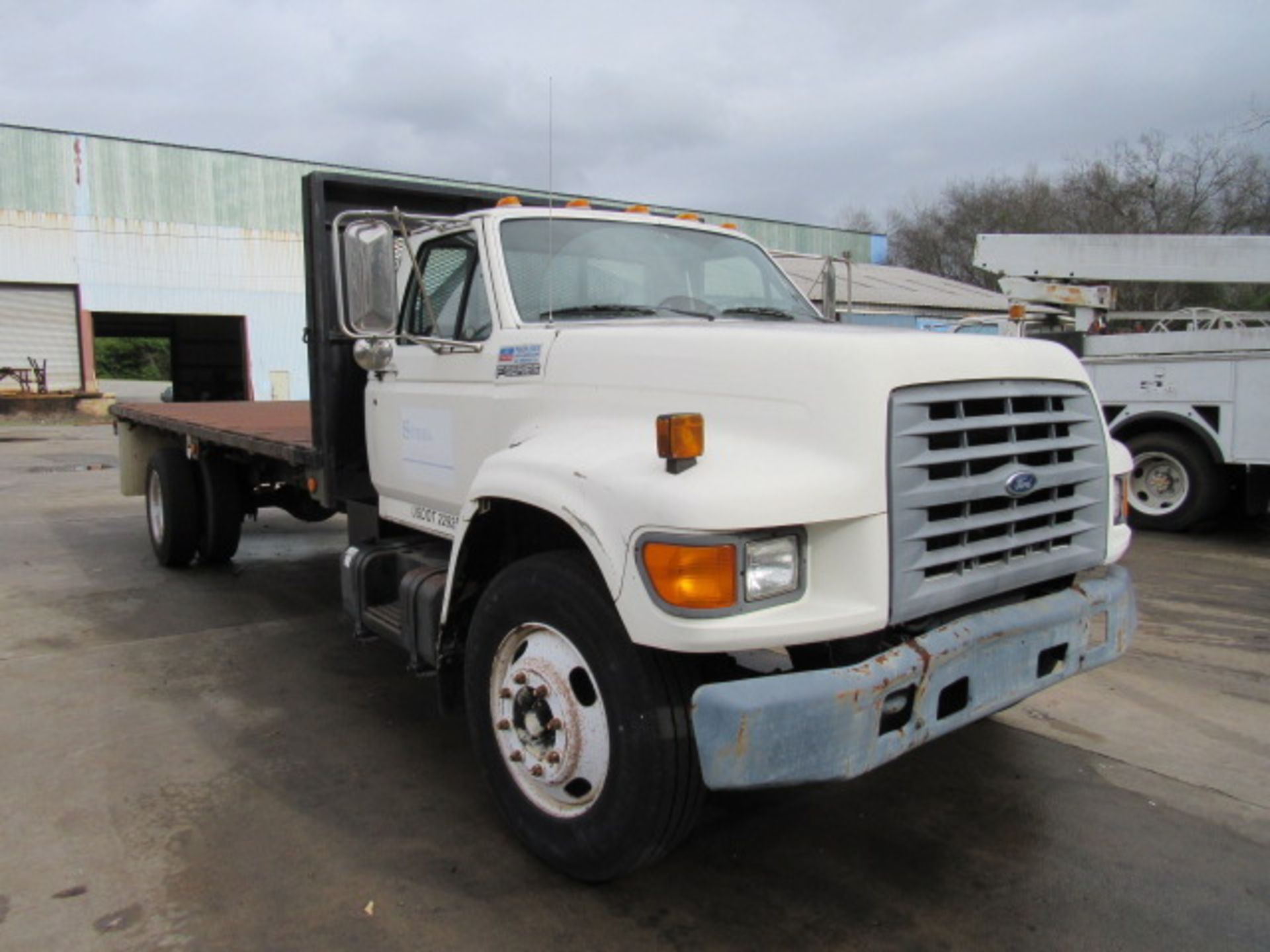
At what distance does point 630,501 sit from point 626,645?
403 millimetres

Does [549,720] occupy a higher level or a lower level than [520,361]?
lower

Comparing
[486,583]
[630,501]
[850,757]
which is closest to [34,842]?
[486,583]

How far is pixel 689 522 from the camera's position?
235 centimetres

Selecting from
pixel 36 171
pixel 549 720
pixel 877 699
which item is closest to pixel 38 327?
pixel 36 171

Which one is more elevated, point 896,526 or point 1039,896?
point 896,526

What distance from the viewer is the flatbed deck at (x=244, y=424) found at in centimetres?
516

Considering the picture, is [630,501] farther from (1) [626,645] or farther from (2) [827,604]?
(2) [827,604]

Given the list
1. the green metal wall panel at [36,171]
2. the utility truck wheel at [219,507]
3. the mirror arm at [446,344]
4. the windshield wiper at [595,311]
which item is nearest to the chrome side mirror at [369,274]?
the mirror arm at [446,344]

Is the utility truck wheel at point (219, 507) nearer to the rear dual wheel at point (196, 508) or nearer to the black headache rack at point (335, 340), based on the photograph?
the rear dual wheel at point (196, 508)

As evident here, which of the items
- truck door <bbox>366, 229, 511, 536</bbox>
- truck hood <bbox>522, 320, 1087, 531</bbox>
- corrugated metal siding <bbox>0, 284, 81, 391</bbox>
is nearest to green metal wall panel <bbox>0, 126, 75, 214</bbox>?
corrugated metal siding <bbox>0, 284, 81, 391</bbox>

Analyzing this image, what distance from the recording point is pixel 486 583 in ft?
11.1

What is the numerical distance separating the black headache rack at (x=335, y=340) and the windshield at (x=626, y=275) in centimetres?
68

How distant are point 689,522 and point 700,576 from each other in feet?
0.47

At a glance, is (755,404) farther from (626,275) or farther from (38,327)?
(38,327)
